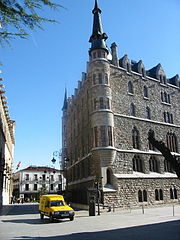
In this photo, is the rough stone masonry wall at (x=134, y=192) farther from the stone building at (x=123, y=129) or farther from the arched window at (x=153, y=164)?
the arched window at (x=153, y=164)

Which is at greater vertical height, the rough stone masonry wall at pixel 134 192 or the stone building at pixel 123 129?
the stone building at pixel 123 129

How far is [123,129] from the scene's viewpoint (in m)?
28.5

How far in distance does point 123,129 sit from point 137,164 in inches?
182

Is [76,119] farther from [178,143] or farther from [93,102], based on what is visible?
[178,143]

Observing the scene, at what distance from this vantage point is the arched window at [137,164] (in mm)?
28281

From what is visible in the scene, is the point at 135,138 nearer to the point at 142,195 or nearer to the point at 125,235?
the point at 142,195

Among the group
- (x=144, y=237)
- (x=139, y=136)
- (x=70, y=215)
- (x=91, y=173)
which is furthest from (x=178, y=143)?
(x=144, y=237)

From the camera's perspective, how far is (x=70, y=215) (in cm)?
1594

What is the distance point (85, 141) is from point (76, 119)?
7.42m

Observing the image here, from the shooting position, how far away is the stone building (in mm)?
25703

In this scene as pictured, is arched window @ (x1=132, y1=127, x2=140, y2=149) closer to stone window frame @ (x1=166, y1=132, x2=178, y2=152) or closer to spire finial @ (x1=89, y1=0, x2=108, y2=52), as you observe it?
stone window frame @ (x1=166, y1=132, x2=178, y2=152)

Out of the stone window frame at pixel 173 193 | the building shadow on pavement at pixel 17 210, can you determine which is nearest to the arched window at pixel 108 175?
the building shadow on pavement at pixel 17 210

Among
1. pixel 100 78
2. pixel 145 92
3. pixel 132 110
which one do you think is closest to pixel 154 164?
pixel 132 110

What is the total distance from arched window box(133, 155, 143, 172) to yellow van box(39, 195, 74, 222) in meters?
13.1
